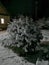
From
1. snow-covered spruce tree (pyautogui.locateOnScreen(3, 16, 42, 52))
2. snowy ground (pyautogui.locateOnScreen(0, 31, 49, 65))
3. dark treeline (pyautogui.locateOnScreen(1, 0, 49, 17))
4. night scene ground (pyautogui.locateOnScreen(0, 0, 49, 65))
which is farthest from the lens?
dark treeline (pyautogui.locateOnScreen(1, 0, 49, 17))

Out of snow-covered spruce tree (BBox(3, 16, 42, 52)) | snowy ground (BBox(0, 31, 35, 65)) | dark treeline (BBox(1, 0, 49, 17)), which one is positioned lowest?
snowy ground (BBox(0, 31, 35, 65))

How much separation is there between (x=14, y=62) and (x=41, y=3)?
5.83 metres

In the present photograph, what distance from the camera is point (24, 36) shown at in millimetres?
3838

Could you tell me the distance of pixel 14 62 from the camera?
11.0ft

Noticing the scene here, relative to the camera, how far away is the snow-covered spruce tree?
12.4ft

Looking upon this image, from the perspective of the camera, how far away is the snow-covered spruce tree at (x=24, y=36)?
3.79 m

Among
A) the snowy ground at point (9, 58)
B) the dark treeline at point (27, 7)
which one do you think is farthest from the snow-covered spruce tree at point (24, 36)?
the dark treeline at point (27, 7)

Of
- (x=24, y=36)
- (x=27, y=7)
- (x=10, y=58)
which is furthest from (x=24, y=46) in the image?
(x=27, y=7)

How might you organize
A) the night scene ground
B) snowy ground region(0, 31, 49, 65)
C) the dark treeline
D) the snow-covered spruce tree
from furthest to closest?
the dark treeline
the snow-covered spruce tree
the night scene ground
snowy ground region(0, 31, 49, 65)

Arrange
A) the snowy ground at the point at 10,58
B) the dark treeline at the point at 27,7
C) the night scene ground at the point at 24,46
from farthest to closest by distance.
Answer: the dark treeline at the point at 27,7, the night scene ground at the point at 24,46, the snowy ground at the point at 10,58

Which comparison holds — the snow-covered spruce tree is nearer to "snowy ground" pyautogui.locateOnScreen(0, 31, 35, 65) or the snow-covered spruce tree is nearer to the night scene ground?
the night scene ground

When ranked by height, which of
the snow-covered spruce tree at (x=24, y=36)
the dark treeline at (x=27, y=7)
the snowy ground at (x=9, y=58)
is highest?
the dark treeline at (x=27, y=7)

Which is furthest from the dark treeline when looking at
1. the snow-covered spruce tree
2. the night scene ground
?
the snow-covered spruce tree

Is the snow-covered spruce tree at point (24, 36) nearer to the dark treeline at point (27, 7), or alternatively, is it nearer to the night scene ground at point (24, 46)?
the night scene ground at point (24, 46)
